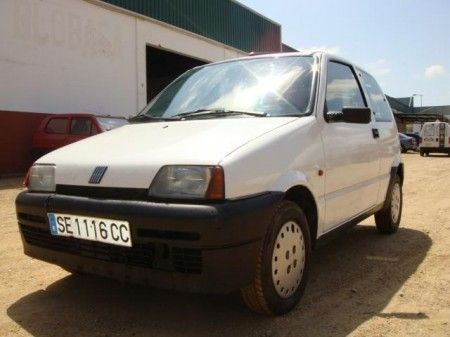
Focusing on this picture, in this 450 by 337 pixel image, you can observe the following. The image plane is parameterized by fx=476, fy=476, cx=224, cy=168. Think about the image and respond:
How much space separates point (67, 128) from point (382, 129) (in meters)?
8.74

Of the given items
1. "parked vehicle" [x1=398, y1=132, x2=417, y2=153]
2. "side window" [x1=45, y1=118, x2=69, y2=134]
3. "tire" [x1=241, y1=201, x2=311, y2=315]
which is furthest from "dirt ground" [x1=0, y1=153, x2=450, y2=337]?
"parked vehicle" [x1=398, y1=132, x2=417, y2=153]

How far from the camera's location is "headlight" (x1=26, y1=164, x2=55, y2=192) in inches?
112

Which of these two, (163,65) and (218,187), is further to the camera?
(163,65)

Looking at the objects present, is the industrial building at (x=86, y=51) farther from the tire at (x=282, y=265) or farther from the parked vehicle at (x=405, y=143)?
the parked vehicle at (x=405, y=143)

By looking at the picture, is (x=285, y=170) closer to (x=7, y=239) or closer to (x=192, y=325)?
(x=192, y=325)

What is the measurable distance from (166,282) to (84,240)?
557 mm

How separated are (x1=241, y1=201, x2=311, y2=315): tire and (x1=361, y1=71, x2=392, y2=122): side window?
1.93 m

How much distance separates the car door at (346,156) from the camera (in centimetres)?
332

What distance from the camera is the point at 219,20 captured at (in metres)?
19.2

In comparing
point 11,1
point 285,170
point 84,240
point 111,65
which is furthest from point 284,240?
point 111,65

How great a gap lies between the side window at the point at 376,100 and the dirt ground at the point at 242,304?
1299 mm

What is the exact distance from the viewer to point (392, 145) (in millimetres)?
4695

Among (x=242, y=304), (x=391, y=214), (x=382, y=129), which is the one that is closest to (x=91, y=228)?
(x=242, y=304)

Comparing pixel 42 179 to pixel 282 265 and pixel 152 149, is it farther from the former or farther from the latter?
pixel 282 265
